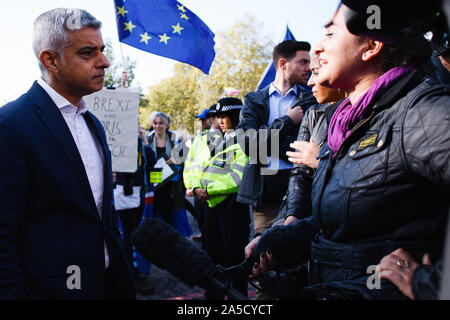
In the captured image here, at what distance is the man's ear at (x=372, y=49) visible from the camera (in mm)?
1465

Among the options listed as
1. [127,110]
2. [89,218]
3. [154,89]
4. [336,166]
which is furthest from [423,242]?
[154,89]

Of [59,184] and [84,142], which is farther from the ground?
[84,142]

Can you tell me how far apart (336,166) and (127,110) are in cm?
312

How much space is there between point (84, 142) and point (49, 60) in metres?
0.47

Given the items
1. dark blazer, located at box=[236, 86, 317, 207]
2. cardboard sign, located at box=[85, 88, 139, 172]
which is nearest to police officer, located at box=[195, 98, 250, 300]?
dark blazer, located at box=[236, 86, 317, 207]

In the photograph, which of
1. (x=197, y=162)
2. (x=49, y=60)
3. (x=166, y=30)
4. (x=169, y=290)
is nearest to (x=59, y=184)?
(x=49, y=60)

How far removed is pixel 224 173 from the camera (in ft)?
14.0

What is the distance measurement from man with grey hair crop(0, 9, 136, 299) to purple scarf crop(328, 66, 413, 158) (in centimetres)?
119

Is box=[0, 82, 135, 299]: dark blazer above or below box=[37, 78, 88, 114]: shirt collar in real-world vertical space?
below

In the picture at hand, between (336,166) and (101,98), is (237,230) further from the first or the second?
(336,166)

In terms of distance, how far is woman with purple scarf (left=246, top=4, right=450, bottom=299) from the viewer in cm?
114

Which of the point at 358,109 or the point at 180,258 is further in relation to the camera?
the point at 358,109

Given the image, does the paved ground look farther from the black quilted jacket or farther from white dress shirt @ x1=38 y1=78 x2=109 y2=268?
the black quilted jacket

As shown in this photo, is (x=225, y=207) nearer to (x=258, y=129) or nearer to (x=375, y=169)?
(x=258, y=129)
